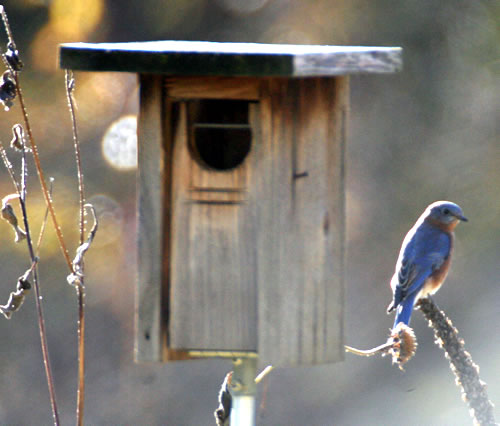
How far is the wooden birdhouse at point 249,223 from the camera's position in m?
2.38

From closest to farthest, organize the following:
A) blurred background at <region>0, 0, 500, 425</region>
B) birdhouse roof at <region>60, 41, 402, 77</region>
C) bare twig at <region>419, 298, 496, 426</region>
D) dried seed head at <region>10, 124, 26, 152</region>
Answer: birdhouse roof at <region>60, 41, 402, 77</region>, dried seed head at <region>10, 124, 26, 152</region>, bare twig at <region>419, 298, 496, 426</region>, blurred background at <region>0, 0, 500, 425</region>

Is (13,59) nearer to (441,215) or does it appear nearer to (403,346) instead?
(403,346)

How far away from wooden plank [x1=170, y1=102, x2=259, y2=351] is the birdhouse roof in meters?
0.22

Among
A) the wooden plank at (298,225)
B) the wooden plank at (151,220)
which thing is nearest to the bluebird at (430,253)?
the wooden plank at (298,225)

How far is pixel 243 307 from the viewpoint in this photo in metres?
2.40

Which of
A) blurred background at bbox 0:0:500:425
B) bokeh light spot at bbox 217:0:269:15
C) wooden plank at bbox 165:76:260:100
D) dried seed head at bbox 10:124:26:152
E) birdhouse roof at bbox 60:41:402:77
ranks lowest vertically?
blurred background at bbox 0:0:500:425

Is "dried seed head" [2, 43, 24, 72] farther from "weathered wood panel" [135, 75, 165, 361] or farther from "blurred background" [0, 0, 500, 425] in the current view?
"blurred background" [0, 0, 500, 425]

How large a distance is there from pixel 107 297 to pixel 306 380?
1.58 m

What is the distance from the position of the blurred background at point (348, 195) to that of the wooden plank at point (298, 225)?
3.75m

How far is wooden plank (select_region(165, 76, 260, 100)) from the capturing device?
2.36 m

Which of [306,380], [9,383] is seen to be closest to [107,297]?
[9,383]

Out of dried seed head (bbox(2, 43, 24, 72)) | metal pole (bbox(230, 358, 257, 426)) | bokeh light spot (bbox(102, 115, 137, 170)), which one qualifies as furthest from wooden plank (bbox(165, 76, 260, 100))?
bokeh light spot (bbox(102, 115, 137, 170))

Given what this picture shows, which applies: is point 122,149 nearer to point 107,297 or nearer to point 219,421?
point 107,297

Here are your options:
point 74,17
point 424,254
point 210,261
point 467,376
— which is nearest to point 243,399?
point 210,261
